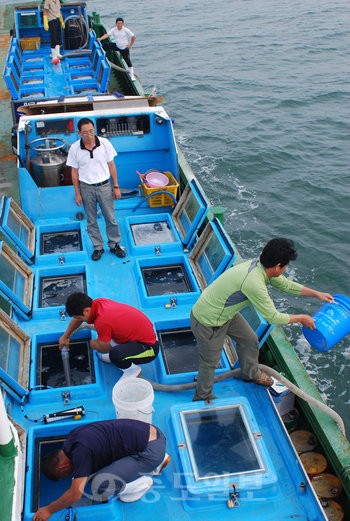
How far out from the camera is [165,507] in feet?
12.1

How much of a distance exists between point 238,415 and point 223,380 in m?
0.53

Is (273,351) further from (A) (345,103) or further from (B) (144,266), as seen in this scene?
(A) (345,103)

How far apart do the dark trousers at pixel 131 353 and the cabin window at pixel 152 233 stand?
2452mm

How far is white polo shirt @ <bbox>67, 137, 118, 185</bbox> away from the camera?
5668mm

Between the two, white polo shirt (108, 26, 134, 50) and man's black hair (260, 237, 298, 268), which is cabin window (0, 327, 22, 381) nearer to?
man's black hair (260, 237, 298, 268)

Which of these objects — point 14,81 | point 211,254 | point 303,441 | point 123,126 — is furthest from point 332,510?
point 14,81

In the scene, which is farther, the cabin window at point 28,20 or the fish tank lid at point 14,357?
the cabin window at point 28,20

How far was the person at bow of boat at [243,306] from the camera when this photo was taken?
3.57 m

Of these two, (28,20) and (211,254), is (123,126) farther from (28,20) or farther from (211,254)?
(28,20)

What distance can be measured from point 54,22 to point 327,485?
1388 cm

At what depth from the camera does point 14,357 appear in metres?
4.71

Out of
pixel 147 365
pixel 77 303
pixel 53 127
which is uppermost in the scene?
pixel 53 127

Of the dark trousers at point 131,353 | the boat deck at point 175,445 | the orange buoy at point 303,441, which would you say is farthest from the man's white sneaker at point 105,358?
the orange buoy at point 303,441

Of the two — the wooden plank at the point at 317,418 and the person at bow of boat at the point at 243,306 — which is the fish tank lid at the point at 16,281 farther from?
the wooden plank at the point at 317,418
